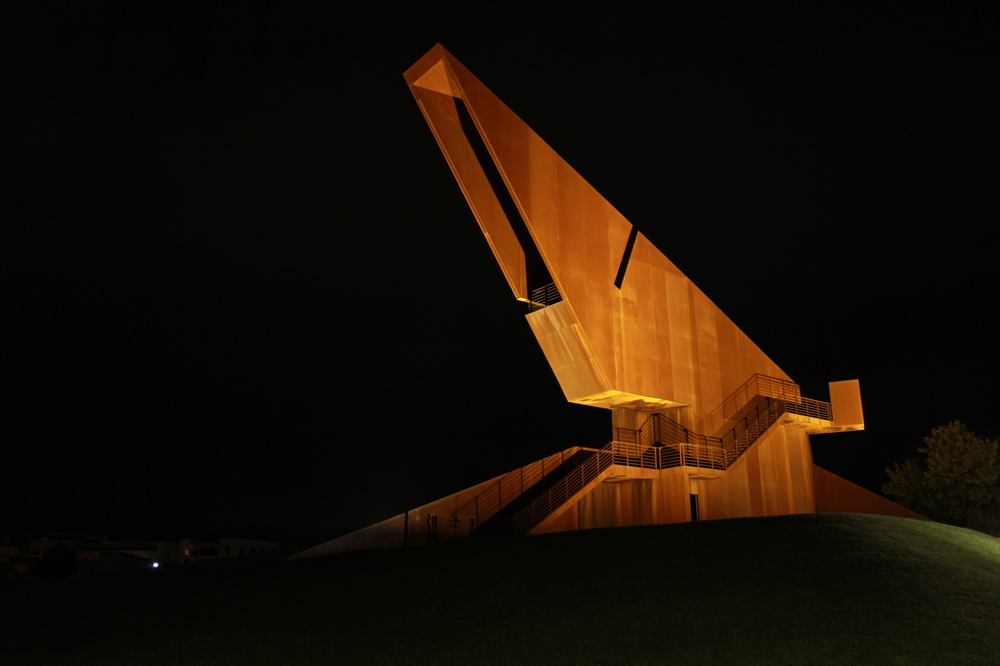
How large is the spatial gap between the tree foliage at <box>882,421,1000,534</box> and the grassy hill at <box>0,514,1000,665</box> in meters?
22.1

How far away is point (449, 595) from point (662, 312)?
1554cm

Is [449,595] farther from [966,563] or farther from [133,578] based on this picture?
[133,578]

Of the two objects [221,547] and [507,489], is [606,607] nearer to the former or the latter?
[507,489]

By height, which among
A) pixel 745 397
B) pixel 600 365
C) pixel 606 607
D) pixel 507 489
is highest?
pixel 745 397

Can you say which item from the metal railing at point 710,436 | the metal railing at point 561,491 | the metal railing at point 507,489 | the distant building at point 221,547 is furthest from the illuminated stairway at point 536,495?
the distant building at point 221,547

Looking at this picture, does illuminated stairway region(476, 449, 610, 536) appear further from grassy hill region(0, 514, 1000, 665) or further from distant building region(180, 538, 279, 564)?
distant building region(180, 538, 279, 564)

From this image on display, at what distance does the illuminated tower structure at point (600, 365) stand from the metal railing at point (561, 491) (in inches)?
1.8

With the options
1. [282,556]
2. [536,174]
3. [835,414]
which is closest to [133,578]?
[282,556]

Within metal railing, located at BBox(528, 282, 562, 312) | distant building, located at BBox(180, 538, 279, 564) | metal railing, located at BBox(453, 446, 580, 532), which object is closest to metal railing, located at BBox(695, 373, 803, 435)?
metal railing, located at BBox(453, 446, 580, 532)

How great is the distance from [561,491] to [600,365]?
3.97 metres

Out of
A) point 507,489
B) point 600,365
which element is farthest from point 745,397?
point 507,489

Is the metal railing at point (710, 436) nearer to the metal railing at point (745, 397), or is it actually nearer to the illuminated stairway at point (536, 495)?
the metal railing at point (745, 397)

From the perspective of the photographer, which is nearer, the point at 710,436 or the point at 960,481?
the point at 710,436

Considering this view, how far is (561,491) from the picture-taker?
2450 cm
